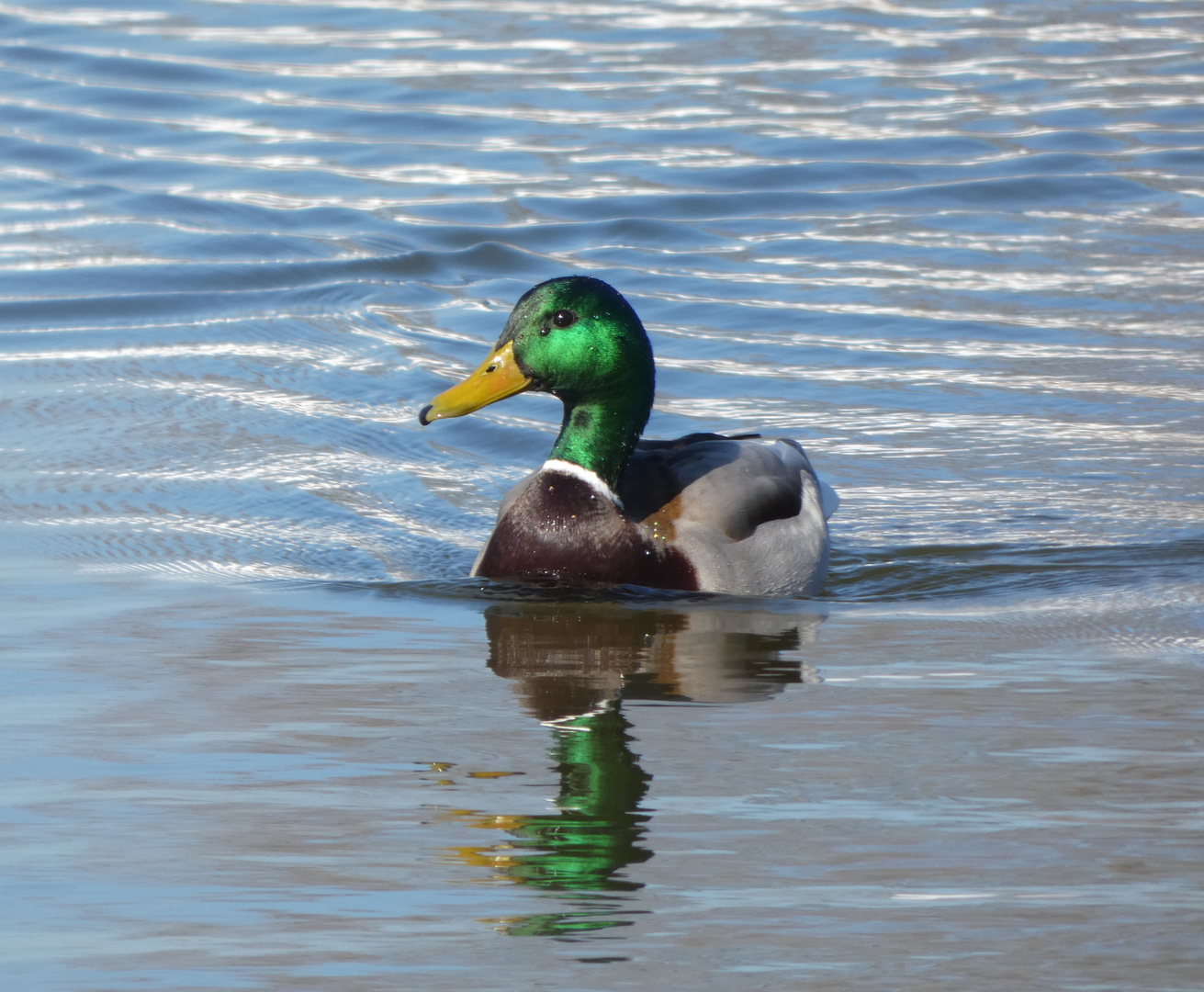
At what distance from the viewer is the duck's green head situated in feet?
20.7

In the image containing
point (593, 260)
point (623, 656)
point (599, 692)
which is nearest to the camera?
point (599, 692)

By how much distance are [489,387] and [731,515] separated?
0.87 metres

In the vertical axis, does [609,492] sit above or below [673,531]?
above

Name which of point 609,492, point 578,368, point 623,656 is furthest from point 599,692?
point 578,368

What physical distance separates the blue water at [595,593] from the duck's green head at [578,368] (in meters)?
0.56

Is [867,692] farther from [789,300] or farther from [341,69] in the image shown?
[341,69]

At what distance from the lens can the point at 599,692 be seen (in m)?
5.04

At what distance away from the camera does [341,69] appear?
695 inches

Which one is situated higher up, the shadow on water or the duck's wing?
the duck's wing

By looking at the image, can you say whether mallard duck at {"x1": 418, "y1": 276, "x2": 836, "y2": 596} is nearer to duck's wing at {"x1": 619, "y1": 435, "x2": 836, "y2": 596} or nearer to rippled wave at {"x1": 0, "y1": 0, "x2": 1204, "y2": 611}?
duck's wing at {"x1": 619, "y1": 435, "x2": 836, "y2": 596}

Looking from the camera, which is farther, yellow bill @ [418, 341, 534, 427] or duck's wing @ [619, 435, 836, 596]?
yellow bill @ [418, 341, 534, 427]

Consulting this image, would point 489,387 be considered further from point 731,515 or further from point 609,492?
point 731,515

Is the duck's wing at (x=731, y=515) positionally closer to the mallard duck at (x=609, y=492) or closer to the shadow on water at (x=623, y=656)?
the mallard duck at (x=609, y=492)

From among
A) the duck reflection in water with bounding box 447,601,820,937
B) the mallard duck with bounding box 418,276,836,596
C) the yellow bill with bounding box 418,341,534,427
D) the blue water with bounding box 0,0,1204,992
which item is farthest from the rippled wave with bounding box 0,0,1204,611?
the duck reflection in water with bounding box 447,601,820,937
